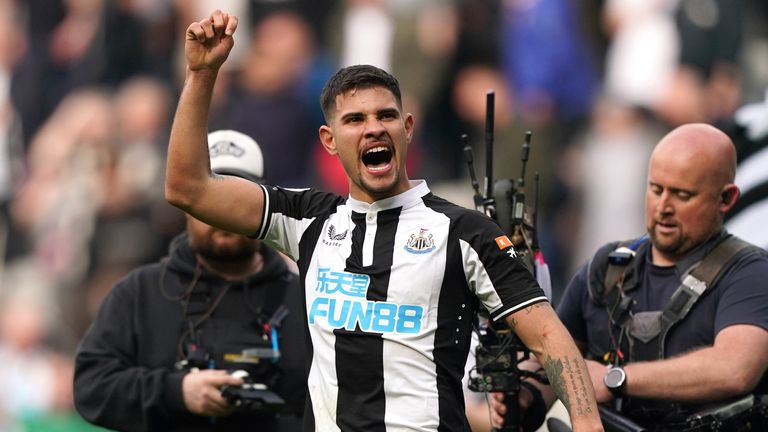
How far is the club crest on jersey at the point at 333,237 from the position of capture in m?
5.06

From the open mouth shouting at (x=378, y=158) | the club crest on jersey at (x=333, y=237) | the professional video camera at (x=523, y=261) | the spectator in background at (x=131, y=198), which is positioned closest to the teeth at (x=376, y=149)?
the open mouth shouting at (x=378, y=158)

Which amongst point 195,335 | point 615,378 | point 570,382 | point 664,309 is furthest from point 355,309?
point 664,309

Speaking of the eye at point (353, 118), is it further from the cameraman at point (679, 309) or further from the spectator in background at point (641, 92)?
the spectator in background at point (641, 92)

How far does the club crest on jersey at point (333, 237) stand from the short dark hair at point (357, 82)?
41 cm

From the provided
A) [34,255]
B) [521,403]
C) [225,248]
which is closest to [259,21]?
[34,255]

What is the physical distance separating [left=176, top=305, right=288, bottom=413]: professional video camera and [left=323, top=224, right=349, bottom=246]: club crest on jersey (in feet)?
3.43

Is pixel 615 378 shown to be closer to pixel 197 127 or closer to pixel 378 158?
pixel 378 158

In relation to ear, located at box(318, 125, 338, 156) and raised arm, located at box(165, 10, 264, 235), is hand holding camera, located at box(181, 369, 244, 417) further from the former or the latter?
ear, located at box(318, 125, 338, 156)

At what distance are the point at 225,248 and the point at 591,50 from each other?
5069 mm

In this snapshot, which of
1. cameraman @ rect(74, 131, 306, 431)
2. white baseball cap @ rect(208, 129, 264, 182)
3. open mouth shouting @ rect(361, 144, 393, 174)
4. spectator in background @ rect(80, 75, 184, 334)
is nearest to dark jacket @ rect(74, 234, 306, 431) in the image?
cameraman @ rect(74, 131, 306, 431)

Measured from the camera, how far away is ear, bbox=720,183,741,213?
6.07 metres

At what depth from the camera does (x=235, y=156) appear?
639 centimetres

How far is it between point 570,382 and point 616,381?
973 millimetres

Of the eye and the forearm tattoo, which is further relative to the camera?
the eye
